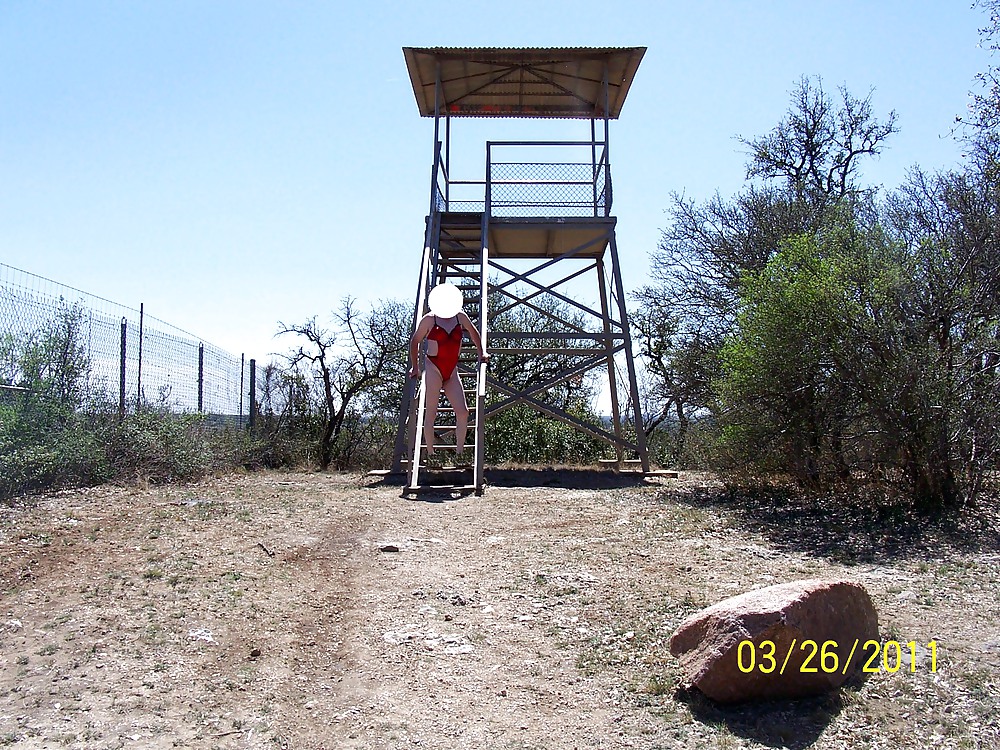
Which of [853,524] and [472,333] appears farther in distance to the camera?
[472,333]

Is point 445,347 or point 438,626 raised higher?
point 445,347

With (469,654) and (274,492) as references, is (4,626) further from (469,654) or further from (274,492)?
(274,492)

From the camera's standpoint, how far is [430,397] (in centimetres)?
1004

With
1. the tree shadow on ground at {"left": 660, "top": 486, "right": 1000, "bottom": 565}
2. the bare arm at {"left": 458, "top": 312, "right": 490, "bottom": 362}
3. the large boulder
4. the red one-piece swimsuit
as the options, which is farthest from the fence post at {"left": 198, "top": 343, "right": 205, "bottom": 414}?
the large boulder

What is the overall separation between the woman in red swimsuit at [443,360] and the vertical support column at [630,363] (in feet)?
8.26

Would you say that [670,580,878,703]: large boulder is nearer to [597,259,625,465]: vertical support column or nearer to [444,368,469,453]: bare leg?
[444,368,469,453]: bare leg

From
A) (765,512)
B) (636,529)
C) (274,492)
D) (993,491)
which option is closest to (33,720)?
(636,529)

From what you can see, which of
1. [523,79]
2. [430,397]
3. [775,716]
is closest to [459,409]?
[430,397]

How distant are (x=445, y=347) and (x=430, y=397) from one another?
62 cm

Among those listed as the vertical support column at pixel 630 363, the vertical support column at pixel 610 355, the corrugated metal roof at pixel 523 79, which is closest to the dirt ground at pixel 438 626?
the vertical support column at pixel 630 363

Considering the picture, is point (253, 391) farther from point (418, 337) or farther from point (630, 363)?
point (630, 363)

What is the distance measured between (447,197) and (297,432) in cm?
590

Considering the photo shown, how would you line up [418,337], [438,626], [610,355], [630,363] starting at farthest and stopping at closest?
[610,355]
[630,363]
[418,337]
[438,626]

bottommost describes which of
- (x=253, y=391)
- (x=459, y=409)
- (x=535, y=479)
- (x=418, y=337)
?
(x=535, y=479)
